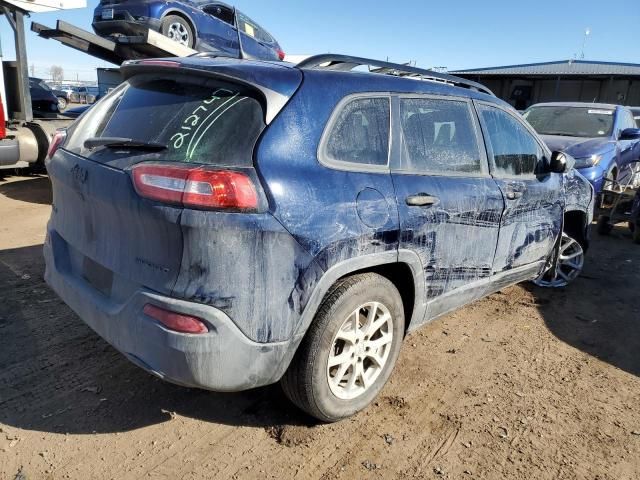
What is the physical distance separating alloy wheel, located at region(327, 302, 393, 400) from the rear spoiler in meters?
1.13

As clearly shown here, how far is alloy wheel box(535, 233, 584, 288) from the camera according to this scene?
16.1 feet

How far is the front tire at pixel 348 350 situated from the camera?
2447 mm

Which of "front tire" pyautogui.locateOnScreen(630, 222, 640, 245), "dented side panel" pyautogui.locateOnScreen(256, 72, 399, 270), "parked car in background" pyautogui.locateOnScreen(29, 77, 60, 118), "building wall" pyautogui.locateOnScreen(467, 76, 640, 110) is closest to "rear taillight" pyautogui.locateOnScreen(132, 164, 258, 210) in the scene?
"dented side panel" pyautogui.locateOnScreen(256, 72, 399, 270)

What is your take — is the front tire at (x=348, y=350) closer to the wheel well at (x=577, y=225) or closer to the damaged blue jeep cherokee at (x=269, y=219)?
the damaged blue jeep cherokee at (x=269, y=219)

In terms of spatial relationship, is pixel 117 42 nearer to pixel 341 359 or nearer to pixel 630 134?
pixel 341 359

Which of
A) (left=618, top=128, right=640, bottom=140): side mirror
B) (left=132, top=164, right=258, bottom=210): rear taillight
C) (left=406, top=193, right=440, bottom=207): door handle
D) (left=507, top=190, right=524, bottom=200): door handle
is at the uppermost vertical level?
(left=618, top=128, right=640, bottom=140): side mirror

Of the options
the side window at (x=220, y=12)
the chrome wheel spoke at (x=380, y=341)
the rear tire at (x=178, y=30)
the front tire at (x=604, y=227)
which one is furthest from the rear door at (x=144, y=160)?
the side window at (x=220, y=12)

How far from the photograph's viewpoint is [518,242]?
3.74 metres

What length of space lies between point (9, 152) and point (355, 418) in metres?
7.09

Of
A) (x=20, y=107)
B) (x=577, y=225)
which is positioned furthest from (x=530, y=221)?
(x=20, y=107)

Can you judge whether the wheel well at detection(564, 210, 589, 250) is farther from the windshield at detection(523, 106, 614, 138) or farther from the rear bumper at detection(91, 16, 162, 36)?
the rear bumper at detection(91, 16, 162, 36)

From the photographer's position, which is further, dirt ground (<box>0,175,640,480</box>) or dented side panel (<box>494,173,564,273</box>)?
dented side panel (<box>494,173,564,273</box>)

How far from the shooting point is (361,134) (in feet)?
8.57

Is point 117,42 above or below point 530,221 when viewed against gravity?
above
